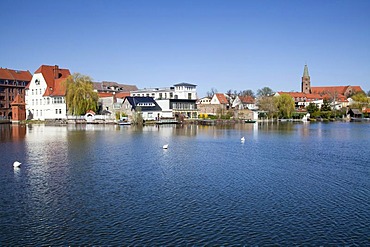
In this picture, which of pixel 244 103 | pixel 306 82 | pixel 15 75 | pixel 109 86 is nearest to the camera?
pixel 15 75

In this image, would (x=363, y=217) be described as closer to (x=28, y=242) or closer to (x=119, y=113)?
(x=28, y=242)

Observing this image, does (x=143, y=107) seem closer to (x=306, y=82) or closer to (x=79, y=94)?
(x=79, y=94)

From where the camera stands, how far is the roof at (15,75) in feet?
282

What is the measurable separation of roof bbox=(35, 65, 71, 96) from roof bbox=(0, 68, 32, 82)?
1413cm

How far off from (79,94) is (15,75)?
33.6 meters

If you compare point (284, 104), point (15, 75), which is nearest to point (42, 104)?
point (15, 75)

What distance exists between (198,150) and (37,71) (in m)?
58.3

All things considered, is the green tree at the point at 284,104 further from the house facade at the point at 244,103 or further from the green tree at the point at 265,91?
the green tree at the point at 265,91

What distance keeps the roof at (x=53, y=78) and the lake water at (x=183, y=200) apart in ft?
168

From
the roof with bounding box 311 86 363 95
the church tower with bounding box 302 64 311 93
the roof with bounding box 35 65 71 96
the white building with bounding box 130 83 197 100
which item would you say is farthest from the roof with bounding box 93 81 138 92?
the roof with bounding box 311 86 363 95

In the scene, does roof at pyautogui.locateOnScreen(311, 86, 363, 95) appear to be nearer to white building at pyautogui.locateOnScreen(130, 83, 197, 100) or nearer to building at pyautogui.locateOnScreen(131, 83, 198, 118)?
white building at pyautogui.locateOnScreen(130, 83, 197, 100)

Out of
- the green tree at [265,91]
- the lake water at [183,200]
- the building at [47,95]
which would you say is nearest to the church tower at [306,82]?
the green tree at [265,91]

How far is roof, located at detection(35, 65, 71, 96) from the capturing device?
2880 inches

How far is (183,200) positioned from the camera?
45.1 feet
